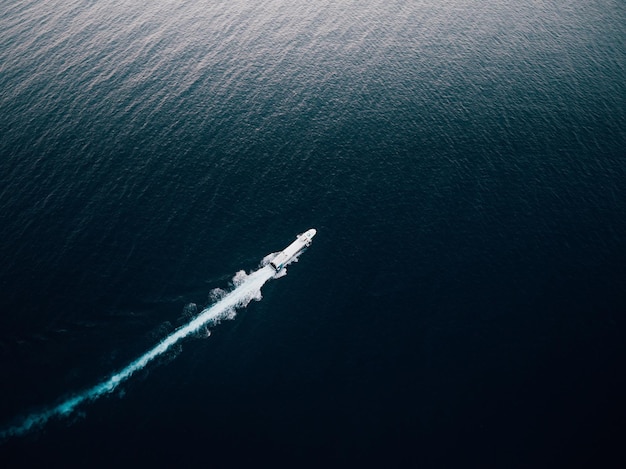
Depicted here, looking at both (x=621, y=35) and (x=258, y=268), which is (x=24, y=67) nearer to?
(x=258, y=268)

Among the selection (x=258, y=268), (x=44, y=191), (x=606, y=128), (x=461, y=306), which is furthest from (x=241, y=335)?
(x=606, y=128)

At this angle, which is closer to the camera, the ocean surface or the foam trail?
the foam trail

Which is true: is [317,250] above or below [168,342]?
below

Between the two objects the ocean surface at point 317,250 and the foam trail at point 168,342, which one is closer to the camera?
the foam trail at point 168,342

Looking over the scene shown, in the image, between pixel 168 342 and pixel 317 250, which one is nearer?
pixel 168 342
